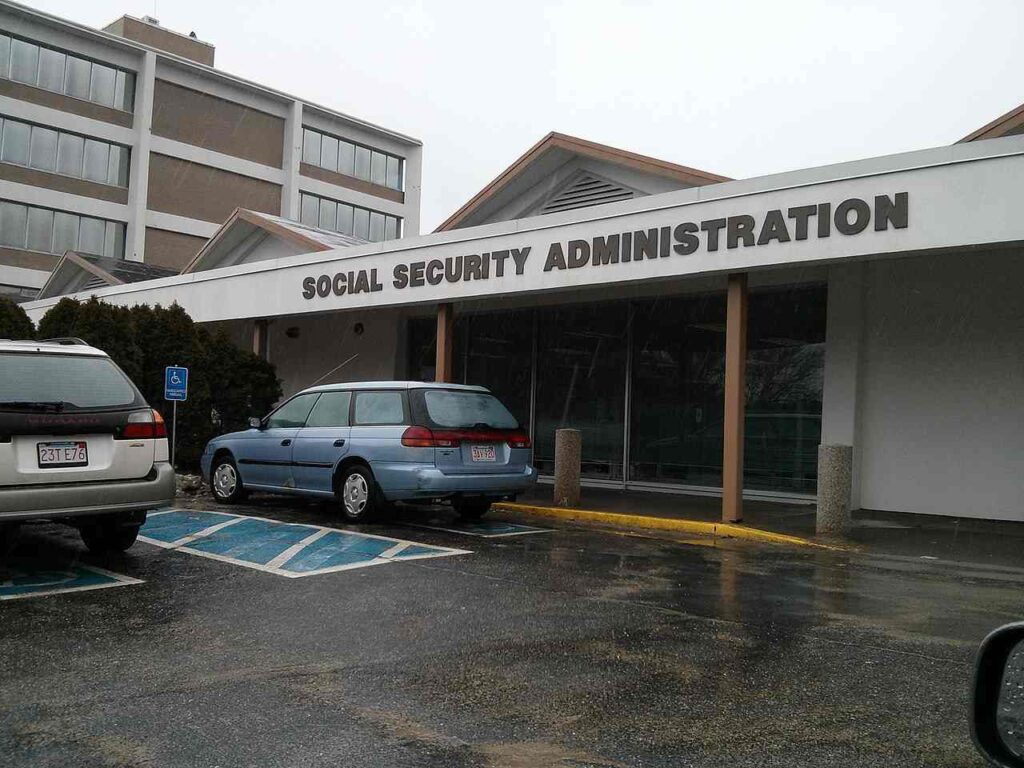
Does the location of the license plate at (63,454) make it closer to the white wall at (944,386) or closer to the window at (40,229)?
the white wall at (944,386)

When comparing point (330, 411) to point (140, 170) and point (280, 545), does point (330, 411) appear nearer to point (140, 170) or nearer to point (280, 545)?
point (280, 545)

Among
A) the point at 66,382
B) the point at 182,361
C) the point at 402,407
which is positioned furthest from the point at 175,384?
the point at 66,382

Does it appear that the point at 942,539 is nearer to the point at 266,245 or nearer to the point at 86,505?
the point at 86,505

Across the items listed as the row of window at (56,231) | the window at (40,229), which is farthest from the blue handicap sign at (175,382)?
the window at (40,229)

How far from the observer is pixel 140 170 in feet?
149

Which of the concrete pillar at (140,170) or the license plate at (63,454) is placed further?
the concrete pillar at (140,170)

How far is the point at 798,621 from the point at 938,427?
24.0 ft

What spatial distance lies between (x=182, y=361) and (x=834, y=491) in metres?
11.4

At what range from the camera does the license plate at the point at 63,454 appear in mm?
6938

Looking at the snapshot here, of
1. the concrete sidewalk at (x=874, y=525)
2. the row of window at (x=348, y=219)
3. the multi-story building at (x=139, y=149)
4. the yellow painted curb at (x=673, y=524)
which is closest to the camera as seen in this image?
the concrete sidewalk at (x=874, y=525)

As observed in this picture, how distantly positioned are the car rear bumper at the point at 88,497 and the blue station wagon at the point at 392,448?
296cm

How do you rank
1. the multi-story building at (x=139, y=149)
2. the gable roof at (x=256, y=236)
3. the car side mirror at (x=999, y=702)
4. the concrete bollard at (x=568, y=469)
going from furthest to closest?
the multi-story building at (x=139, y=149), the gable roof at (x=256, y=236), the concrete bollard at (x=568, y=469), the car side mirror at (x=999, y=702)

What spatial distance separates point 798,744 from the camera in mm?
3887

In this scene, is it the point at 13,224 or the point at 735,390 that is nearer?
the point at 735,390
